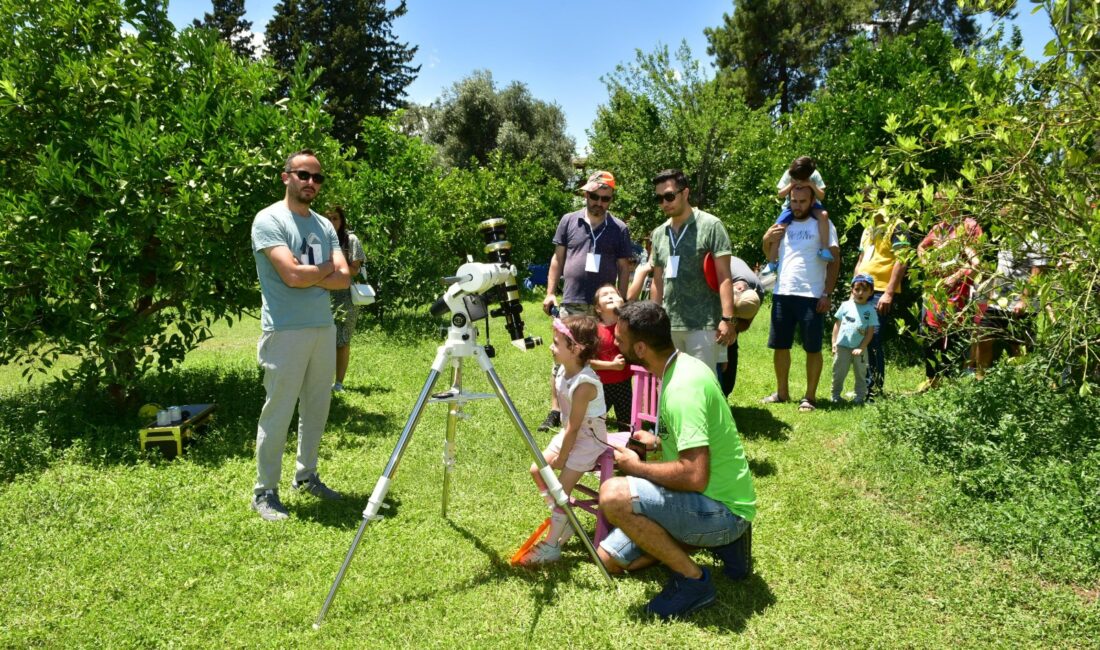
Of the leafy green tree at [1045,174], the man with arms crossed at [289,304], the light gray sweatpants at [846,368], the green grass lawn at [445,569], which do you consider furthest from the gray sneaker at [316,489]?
the light gray sweatpants at [846,368]

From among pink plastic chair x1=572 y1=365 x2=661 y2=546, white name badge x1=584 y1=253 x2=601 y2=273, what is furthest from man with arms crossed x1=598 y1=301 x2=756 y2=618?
white name badge x1=584 y1=253 x2=601 y2=273

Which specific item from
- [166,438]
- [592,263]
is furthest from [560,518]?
[166,438]

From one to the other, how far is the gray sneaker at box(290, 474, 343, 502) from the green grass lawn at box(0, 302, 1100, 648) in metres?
0.10

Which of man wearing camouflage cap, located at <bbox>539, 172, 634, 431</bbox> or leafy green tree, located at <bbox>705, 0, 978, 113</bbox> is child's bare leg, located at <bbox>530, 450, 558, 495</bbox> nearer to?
man wearing camouflage cap, located at <bbox>539, 172, 634, 431</bbox>

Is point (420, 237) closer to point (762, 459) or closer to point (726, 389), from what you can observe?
point (726, 389)

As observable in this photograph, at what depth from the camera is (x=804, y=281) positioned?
652 centimetres

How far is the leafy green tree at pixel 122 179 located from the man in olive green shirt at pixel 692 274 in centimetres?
341

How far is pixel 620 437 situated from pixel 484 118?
33331 mm

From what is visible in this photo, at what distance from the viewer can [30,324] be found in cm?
585

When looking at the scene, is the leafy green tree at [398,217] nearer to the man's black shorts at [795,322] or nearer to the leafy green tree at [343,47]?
the man's black shorts at [795,322]

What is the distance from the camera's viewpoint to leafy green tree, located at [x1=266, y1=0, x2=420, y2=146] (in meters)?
31.7

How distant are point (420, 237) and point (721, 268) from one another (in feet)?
27.6

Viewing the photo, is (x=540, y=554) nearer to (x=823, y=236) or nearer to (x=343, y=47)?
(x=823, y=236)

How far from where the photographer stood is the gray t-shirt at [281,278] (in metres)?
4.40
